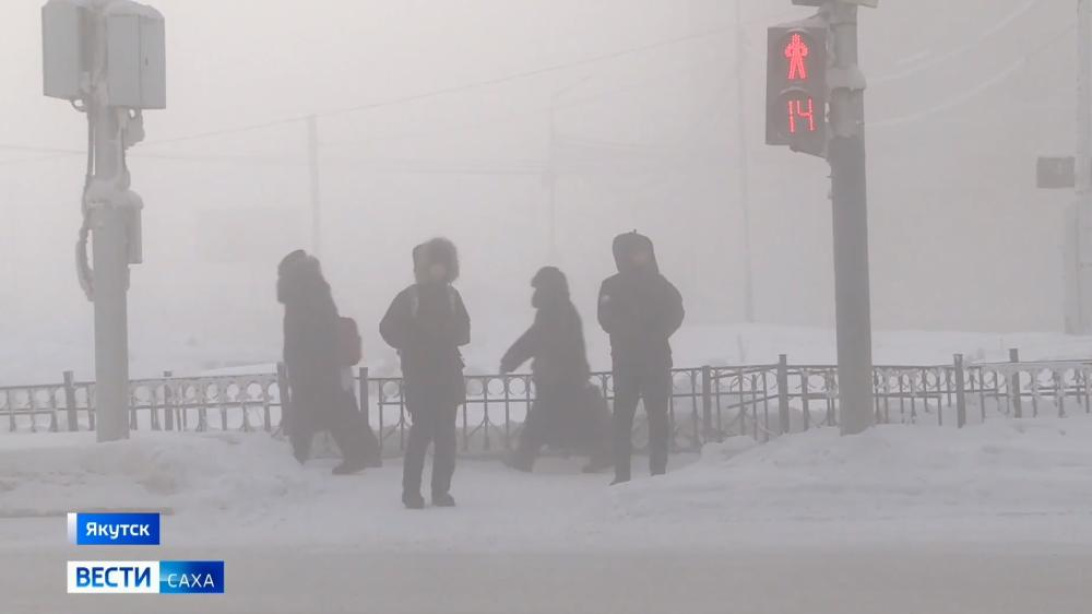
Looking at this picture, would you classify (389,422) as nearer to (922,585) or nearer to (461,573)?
(461,573)

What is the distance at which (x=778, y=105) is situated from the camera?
8.57 meters

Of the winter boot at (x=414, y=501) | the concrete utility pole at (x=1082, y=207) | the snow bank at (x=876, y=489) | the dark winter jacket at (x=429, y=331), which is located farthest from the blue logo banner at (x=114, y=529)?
the concrete utility pole at (x=1082, y=207)

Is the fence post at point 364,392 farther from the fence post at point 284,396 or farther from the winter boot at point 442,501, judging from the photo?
the winter boot at point 442,501

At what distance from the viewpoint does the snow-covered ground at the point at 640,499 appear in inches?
301

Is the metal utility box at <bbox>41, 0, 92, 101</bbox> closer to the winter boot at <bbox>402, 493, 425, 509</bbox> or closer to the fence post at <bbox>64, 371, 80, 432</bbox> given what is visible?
the winter boot at <bbox>402, 493, 425, 509</bbox>

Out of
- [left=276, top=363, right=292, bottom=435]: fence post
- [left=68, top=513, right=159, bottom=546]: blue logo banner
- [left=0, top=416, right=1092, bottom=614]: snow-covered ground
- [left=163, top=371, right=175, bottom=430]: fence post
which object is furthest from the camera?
[left=163, top=371, right=175, bottom=430]: fence post

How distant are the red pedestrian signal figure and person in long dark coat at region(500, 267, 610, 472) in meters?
2.57

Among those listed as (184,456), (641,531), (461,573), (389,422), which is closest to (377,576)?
(461,573)

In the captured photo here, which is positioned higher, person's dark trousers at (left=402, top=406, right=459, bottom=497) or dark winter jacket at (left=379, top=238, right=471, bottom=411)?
dark winter jacket at (left=379, top=238, right=471, bottom=411)

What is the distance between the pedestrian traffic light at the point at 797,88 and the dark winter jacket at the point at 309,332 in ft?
11.3

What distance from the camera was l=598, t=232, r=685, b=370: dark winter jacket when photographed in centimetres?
914

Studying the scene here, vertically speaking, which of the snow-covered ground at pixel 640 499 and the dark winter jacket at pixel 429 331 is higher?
the dark winter jacket at pixel 429 331

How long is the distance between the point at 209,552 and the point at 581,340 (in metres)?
3.72

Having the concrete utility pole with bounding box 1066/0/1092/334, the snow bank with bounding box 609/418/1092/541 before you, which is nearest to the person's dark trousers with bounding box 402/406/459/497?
the snow bank with bounding box 609/418/1092/541
